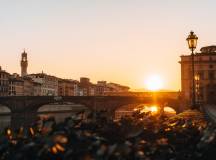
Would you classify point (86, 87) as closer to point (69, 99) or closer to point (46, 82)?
point (46, 82)

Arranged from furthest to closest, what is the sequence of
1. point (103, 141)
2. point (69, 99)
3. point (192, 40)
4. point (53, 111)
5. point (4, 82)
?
point (4, 82), point (53, 111), point (69, 99), point (192, 40), point (103, 141)

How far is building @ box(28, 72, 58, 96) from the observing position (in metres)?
145

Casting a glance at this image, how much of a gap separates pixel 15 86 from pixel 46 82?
98.5 feet

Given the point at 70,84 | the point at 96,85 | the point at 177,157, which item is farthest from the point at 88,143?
the point at 96,85

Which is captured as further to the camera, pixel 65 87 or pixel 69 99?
pixel 65 87

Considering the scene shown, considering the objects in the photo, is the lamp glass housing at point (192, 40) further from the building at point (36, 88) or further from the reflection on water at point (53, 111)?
the building at point (36, 88)

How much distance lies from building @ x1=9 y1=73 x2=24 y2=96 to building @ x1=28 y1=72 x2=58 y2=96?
61.5 feet

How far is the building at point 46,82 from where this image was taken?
5723 inches

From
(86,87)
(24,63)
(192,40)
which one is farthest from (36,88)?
(192,40)

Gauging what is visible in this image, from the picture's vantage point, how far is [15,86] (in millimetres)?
120375

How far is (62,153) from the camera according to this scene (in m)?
3.31

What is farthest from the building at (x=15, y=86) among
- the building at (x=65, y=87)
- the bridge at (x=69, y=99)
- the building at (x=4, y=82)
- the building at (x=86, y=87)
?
the building at (x=86, y=87)

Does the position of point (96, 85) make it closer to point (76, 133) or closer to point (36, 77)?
point (36, 77)

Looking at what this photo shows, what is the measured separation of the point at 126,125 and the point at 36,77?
479 ft
